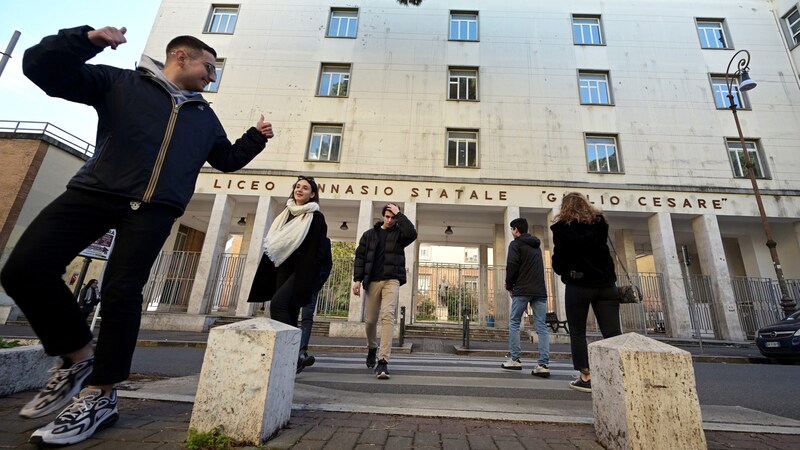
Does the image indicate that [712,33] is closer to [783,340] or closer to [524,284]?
[783,340]

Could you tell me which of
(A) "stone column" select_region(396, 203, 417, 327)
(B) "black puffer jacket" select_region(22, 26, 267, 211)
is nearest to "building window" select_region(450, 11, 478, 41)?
(A) "stone column" select_region(396, 203, 417, 327)

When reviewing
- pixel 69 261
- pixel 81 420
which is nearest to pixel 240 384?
pixel 81 420

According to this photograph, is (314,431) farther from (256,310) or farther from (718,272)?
(718,272)

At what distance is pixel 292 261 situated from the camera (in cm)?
383

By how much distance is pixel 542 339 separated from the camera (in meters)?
5.05

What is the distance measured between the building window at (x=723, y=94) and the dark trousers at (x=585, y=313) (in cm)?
1709

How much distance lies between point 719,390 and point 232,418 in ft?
18.9

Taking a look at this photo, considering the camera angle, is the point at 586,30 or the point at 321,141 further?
the point at 586,30

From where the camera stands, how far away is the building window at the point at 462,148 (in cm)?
1480

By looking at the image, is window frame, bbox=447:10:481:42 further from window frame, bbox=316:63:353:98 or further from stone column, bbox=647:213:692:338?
stone column, bbox=647:213:692:338

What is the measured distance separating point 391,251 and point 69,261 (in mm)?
3232

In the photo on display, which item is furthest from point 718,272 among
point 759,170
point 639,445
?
point 639,445

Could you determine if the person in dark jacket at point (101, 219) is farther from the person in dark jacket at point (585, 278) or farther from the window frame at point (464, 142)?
the window frame at point (464, 142)

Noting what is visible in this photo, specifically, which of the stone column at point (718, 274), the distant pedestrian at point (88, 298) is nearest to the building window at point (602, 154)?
the stone column at point (718, 274)
